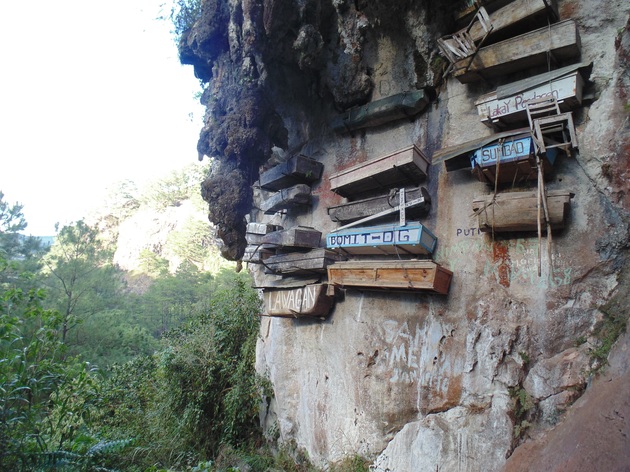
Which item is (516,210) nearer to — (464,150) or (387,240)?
(464,150)

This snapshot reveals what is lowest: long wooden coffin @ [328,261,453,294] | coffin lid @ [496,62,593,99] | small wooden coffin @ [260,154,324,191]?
long wooden coffin @ [328,261,453,294]

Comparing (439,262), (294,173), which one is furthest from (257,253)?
(439,262)

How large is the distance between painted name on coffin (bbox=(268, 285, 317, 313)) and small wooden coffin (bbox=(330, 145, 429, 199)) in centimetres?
140

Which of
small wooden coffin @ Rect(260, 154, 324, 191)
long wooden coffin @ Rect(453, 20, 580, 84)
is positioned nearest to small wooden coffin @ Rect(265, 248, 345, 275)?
small wooden coffin @ Rect(260, 154, 324, 191)

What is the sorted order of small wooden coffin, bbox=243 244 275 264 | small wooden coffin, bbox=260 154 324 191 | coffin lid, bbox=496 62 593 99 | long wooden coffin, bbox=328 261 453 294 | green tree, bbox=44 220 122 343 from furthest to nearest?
green tree, bbox=44 220 122 343 < small wooden coffin, bbox=243 244 275 264 < small wooden coffin, bbox=260 154 324 191 < long wooden coffin, bbox=328 261 453 294 < coffin lid, bbox=496 62 593 99

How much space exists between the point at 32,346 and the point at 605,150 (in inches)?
236

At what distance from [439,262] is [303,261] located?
6.18 feet

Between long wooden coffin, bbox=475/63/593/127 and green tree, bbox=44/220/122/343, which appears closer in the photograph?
long wooden coffin, bbox=475/63/593/127

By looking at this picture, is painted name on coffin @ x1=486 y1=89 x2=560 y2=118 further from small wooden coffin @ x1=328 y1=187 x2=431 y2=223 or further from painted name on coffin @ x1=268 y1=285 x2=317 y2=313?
painted name on coffin @ x1=268 y1=285 x2=317 y2=313

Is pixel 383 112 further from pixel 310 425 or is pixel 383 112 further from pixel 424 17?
pixel 310 425

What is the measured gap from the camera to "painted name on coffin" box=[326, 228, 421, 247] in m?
3.91

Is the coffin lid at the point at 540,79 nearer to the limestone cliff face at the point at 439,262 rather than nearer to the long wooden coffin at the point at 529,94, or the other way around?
the long wooden coffin at the point at 529,94

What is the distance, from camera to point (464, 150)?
12.1 feet

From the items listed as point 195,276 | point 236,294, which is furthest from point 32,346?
point 195,276
